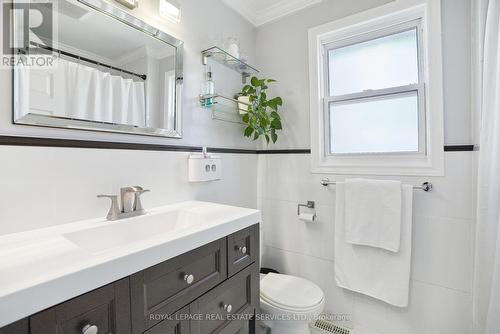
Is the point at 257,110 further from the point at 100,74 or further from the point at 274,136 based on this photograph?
the point at 100,74

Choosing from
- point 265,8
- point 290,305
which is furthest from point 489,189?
point 265,8

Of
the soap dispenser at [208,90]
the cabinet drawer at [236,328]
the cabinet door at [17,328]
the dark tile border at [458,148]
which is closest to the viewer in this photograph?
the cabinet door at [17,328]

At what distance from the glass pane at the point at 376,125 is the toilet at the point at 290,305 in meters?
1.03

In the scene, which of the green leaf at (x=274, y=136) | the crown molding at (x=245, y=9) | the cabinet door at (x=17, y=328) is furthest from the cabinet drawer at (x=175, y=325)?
the crown molding at (x=245, y=9)

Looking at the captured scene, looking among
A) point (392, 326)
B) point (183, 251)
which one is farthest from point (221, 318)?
point (392, 326)

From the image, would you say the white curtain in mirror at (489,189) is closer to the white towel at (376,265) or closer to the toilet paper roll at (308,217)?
the white towel at (376,265)

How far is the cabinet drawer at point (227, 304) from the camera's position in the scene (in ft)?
2.84

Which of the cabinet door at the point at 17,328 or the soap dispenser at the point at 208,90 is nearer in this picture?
the cabinet door at the point at 17,328

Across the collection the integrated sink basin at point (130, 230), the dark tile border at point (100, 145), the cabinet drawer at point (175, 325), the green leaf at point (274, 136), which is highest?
the green leaf at point (274, 136)

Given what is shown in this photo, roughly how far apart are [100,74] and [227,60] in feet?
2.93

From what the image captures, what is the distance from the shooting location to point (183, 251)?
79 cm

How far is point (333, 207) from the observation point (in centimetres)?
175

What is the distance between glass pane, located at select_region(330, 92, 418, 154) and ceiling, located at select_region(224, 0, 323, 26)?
2.73 ft

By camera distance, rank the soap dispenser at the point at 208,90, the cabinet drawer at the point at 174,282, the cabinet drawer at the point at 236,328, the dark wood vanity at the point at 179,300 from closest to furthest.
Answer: the dark wood vanity at the point at 179,300 → the cabinet drawer at the point at 174,282 → the cabinet drawer at the point at 236,328 → the soap dispenser at the point at 208,90
